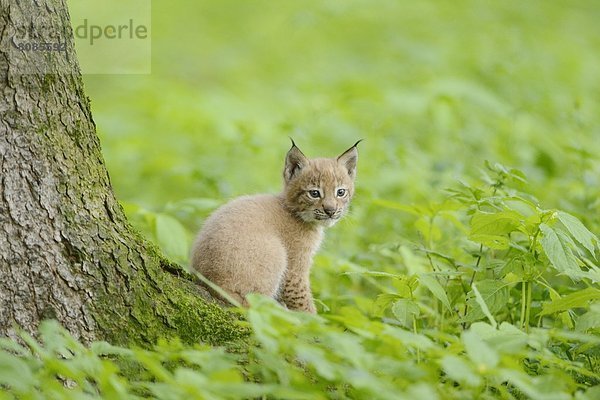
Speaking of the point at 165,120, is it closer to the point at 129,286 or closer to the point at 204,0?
the point at 129,286

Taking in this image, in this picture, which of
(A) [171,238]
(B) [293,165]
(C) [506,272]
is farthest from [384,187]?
(C) [506,272]

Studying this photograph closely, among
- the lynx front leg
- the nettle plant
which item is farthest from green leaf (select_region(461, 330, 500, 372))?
the lynx front leg

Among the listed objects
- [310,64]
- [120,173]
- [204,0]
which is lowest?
[120,173]

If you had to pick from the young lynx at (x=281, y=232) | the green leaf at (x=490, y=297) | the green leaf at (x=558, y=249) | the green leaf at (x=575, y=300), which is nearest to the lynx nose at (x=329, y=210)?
the young lynx at (x=281, y=232)

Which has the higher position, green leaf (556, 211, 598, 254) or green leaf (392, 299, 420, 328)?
green leaf (556, 211, 598, 254)

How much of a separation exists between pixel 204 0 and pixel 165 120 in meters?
10.2

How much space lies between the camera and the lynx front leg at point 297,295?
5129 mm

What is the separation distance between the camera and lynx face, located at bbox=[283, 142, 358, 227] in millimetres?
5707

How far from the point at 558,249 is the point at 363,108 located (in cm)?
772

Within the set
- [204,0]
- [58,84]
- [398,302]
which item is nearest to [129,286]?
[58,84]

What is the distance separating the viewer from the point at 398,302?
4.16 m

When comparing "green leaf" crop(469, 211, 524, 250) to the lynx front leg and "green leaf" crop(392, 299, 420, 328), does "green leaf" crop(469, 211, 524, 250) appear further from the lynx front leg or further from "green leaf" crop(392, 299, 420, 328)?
the lynx front leg

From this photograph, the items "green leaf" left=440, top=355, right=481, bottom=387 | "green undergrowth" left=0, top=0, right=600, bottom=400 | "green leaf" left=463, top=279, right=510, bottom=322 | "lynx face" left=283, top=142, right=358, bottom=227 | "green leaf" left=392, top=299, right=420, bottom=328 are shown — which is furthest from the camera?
"lynx face" left=283, top=142, right=358, bottom=227

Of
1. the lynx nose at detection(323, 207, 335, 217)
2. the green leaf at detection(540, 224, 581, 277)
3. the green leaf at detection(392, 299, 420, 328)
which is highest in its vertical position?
the green leaf at detection(540, 224, 581, 277)
